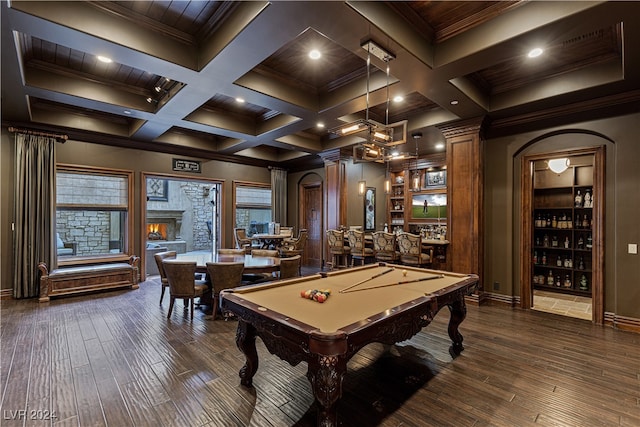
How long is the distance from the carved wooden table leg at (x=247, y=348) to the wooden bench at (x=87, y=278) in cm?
464

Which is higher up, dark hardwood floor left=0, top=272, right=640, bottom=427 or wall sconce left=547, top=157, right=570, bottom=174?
wall sconce left=547, top=157, right=570, bottom=174

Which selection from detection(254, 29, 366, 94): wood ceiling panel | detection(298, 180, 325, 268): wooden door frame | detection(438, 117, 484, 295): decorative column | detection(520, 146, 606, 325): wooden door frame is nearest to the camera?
detection(254, 29, 366, 94): wood ceiling panel

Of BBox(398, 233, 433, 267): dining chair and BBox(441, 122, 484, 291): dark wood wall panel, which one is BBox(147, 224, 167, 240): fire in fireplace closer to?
BBox(398, 233, 433, 267): dining chair

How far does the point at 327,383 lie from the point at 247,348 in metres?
1.11

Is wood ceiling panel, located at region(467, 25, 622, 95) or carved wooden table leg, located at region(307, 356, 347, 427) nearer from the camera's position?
carved wooden table leg, located at region(307, 356, 347, 427)

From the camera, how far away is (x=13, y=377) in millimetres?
2656

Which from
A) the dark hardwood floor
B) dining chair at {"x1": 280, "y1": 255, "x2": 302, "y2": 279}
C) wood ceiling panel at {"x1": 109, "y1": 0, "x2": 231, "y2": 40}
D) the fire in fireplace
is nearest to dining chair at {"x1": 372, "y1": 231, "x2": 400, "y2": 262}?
the dark hardwood floor

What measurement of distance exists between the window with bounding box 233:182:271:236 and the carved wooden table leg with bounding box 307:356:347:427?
7.05 m

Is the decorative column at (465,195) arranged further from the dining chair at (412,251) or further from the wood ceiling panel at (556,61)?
the wood ceiling panel at (556,61)

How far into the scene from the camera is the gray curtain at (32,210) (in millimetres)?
5133

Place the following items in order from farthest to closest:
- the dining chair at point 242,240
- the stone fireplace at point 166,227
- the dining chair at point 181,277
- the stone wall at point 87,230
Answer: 1. the stone fireplace at point 166,227
2. the dining chair at point 242,240
3. the stone wall at point 87,230
4. the dining chair at point 181,277

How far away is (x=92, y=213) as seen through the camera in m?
7.16

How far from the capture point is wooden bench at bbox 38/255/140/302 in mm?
5133

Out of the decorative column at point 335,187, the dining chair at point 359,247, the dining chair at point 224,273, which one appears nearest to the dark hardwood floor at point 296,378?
the dining chair at point 224,273
